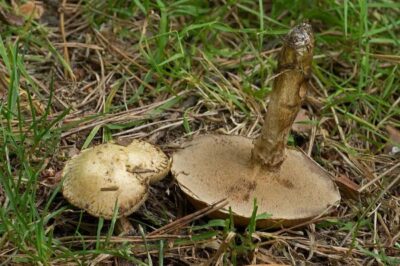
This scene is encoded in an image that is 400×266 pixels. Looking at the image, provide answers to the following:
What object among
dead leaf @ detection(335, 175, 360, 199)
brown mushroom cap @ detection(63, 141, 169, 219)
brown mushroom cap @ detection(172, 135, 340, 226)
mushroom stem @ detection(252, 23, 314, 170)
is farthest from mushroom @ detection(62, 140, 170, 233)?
dead leaf @ detection(335, 175, 360, 199)

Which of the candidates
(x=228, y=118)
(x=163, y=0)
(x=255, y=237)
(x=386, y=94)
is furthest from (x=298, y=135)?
(x=163, y=0)

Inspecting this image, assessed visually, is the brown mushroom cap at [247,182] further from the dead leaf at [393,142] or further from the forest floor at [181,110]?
the dead leaf at [393,142]

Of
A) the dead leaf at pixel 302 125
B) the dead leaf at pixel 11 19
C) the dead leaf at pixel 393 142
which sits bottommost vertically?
the dead leaf at pixel 393 142

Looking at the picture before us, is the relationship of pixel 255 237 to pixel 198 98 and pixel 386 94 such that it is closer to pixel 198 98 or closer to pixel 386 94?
pixel 198 98

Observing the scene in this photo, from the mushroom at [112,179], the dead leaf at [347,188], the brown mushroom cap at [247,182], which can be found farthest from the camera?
the dead leaf at [347,188]

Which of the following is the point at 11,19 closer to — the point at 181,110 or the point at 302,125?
the point at 181,110

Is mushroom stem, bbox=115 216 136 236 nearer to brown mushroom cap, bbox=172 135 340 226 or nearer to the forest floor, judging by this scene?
the forest floor

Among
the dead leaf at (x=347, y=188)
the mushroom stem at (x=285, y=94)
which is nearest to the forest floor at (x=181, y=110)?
the dead leaf at (x=347, y=188)
